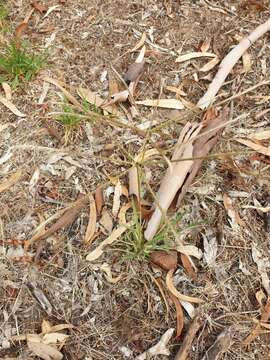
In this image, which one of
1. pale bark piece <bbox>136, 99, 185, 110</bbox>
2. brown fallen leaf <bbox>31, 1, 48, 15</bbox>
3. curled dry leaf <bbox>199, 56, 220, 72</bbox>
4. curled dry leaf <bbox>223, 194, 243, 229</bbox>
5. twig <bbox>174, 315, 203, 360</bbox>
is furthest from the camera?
brown fallen leaf <bbox>31, 1, 48, 15</bbox>

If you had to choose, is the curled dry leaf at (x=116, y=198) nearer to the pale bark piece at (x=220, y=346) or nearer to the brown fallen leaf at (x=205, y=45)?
the pale bark piece at (x=220, y=346)

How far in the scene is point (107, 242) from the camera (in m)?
1.96

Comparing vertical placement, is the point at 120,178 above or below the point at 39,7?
below

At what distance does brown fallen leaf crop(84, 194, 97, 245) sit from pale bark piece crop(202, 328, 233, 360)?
57 centimetres

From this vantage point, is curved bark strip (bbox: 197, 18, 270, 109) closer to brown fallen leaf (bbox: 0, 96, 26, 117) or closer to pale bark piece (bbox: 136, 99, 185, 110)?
pale bark piece (bbox: 136, 99, 185, 110)

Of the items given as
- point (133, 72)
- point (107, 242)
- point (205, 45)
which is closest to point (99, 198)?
point (107, 242)

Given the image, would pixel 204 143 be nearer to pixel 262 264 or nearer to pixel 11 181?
pixel 262 264

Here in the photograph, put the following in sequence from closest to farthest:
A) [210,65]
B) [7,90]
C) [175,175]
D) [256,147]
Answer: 1. [175,175]
2. [256,147]
3. [7,90]
4. [210,65]

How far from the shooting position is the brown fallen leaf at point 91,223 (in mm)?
1976

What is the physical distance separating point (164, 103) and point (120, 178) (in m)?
0.43

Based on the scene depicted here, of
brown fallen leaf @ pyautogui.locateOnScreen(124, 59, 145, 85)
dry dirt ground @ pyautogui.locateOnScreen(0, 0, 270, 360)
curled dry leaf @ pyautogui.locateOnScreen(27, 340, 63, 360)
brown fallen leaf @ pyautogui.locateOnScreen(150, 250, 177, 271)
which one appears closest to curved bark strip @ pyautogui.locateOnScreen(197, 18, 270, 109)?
dry dirt ground @ pyautogui.locateOnScreen(0, 0, 270, 360)

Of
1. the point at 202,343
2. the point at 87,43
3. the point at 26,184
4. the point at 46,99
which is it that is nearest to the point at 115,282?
the point at 202,343

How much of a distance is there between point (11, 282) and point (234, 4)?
1688mm

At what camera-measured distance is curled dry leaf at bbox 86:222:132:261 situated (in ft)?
6.37
